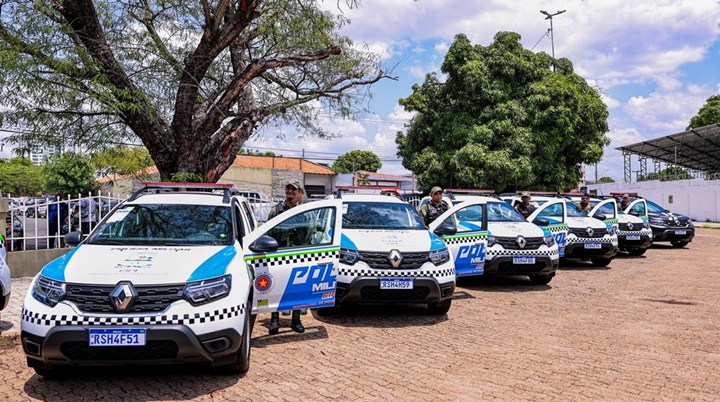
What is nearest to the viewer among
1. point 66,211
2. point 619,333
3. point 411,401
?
point 411,401

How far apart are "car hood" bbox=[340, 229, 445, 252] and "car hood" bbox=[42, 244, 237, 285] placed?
7.78 ft

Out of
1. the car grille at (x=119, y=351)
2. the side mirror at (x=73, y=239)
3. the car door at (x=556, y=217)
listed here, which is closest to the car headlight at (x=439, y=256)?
the car grille at (x=119, y=351)

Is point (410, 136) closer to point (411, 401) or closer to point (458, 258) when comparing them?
point (458, 258)

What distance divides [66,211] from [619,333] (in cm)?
1038

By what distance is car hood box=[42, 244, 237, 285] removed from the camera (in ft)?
14.2

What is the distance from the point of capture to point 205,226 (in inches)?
219

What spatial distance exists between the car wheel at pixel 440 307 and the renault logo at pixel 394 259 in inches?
35.6

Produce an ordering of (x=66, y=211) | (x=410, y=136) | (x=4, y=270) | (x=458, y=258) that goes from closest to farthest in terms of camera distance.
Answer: (x=4, y=270)
(x=458, y=258)
(x=66, y=211)
(x=410, y=136)

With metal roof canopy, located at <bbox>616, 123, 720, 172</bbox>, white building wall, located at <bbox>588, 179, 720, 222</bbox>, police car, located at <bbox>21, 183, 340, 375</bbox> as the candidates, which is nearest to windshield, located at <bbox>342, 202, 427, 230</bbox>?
police car, located at <bbox>21, 183, 340, 375</bbox>

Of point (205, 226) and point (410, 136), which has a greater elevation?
point (410, 136)

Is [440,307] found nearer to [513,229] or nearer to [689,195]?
[513,229]

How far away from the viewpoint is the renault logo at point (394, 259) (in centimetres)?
685

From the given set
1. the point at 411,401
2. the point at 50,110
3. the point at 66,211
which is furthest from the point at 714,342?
the point at 66,211

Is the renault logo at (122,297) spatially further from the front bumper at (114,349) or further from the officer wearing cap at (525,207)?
the officer wearing cap at (525,207)
